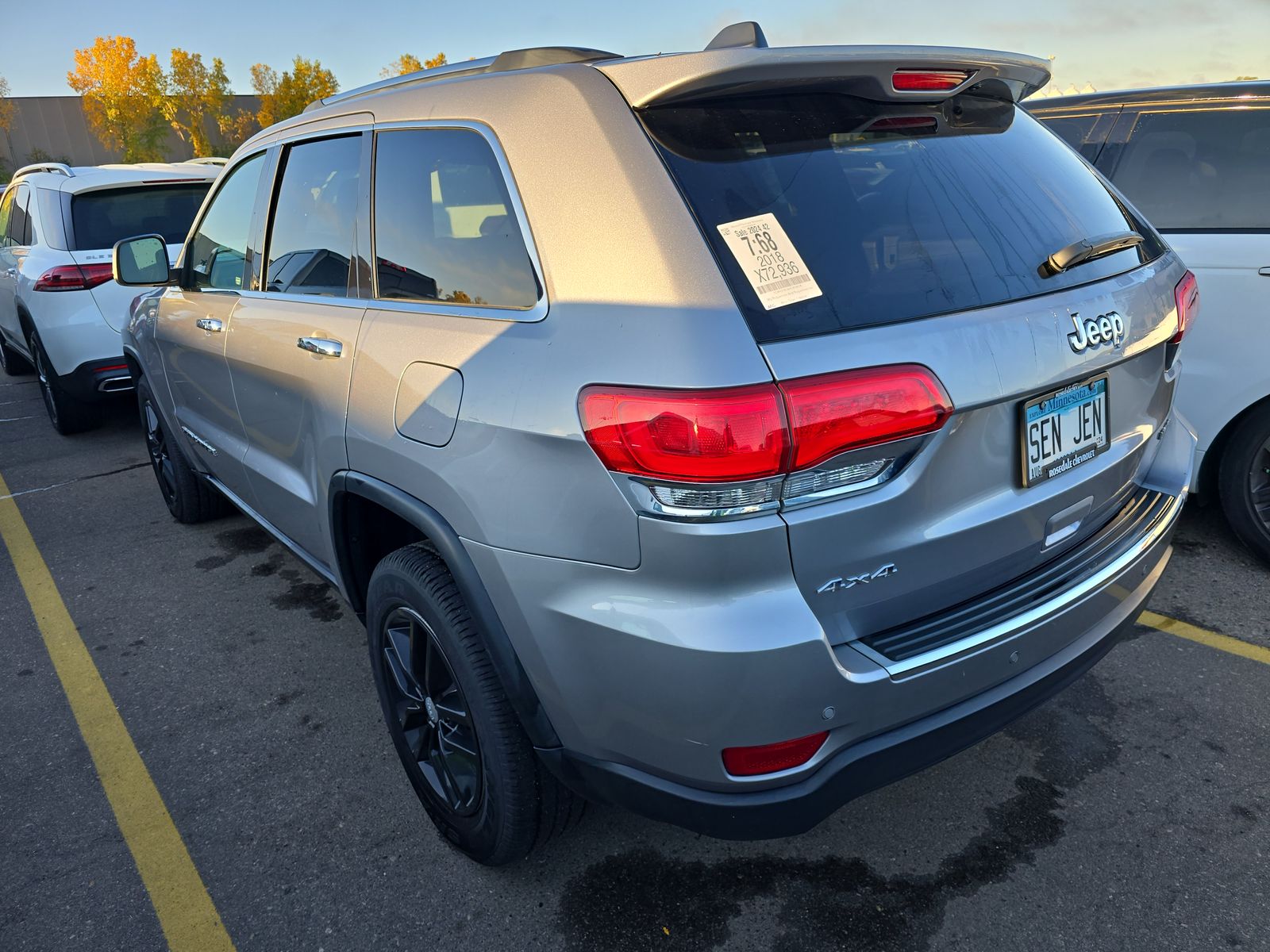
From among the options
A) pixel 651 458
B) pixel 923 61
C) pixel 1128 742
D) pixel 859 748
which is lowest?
pixel 1128 742

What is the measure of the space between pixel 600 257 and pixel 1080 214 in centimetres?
123

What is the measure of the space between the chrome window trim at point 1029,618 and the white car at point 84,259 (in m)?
5.74

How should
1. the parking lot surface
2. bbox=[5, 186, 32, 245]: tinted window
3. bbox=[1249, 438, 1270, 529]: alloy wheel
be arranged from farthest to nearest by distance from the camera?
bbox=[5, 186, 32, 245]: tinted window, bbox=[1249, 438, 1270, 529]: alloy wheel, the parking lot surface

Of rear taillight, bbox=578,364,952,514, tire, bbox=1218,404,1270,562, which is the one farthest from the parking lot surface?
rear taillight, bbox=578,364,952,514

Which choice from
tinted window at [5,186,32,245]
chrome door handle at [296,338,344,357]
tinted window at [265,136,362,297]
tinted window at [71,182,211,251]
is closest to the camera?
chrome door handle at [296,338,344,357]

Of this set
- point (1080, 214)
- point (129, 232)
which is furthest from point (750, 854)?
point (129, 232)

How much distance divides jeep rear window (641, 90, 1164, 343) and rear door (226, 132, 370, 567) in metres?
1.12

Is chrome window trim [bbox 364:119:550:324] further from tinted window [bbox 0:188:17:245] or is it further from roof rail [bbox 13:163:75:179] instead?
tinted window [bbox 0:188:17:245]

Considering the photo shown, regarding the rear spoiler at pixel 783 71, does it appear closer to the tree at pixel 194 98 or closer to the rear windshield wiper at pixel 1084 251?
the rear windshield wiper at pixel 1084 251

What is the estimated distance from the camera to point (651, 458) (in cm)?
154

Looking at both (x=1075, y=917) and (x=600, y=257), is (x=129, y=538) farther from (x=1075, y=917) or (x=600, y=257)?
(x=1075, y=917)

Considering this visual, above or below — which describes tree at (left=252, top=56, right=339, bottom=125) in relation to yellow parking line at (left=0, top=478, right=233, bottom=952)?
above

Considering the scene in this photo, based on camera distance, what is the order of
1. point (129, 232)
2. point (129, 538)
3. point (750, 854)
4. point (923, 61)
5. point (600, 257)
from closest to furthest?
point (600, 257), point (923, 61), point (750, 854), point (129, 538), point (129, 232)

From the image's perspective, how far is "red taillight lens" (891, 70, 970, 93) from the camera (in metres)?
1.84
